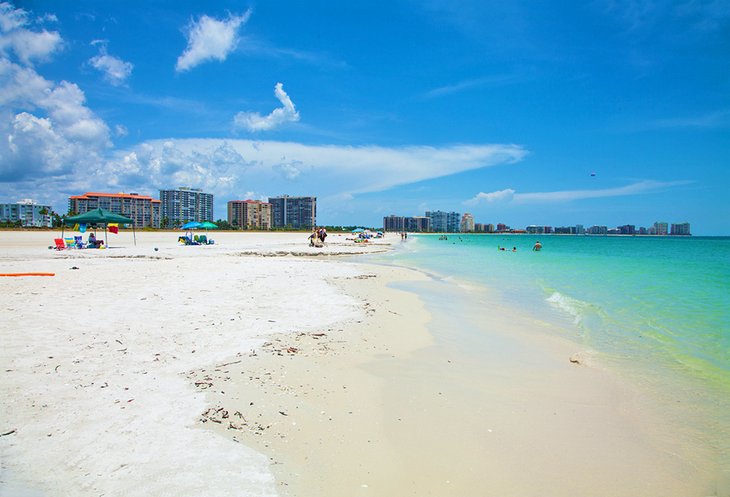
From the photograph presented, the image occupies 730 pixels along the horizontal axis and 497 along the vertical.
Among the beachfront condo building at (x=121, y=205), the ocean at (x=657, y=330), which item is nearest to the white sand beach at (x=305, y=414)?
the ocean at (x=657, y=330)

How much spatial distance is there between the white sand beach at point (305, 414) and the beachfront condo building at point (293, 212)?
158 metres

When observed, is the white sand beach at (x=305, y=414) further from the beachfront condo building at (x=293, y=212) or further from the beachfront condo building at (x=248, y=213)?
the beachfront condo building at (x=293, y=212)

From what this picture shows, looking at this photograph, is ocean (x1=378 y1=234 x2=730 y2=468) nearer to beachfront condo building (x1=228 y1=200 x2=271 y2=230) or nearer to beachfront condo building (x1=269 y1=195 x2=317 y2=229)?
beachfront condo building (x1=228 y1=200 x2=271 y2=230)

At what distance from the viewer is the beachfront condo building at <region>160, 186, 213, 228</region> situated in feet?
473

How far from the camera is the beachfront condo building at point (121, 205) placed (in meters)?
109

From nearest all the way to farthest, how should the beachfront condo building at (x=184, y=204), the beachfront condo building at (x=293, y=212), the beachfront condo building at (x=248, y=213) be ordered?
the beachfront condo building at (x=184, y=204)
the beachfront condo building at (x=248, y=213)
the beachfront condo building at (x=293, y=212)

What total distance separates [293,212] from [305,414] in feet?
561

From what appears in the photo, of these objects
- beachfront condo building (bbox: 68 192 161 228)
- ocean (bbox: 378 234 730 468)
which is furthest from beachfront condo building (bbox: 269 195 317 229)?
ocean (bbox: 378 234 730 468)

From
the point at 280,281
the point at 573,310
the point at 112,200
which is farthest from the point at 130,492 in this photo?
the point at 112,200

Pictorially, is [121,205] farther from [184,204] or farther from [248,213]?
[248,213]

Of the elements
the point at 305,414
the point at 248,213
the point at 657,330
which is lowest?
the point at 657,330

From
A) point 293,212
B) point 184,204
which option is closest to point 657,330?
point 184,204

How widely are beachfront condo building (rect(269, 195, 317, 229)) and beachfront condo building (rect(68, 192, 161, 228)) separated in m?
52.5

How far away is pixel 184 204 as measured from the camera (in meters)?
147
